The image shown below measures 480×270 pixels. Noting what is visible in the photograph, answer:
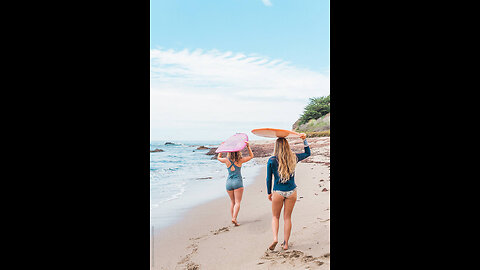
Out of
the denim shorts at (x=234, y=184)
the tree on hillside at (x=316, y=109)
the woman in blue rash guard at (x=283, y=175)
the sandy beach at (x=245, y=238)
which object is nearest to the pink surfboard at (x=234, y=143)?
the denim shorts at (x=234, y=184)

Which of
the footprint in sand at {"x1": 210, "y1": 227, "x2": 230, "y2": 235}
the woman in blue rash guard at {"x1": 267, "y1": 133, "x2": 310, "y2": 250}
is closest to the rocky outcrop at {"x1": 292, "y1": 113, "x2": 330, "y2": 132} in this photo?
the footprint in sand at {"x1": 210, "y1": 227, "x2": 230, "y2": 235}

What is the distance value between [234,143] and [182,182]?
6.33 m

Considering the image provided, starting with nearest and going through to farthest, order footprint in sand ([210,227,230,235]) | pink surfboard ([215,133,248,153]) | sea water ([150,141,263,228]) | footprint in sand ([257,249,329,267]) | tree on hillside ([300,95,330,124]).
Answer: footprint in sand ([257,249,329,267]) < pink surfboard ([215,133,248,153]) < footprint in sand ([210,227,230,235]) < sea water ([150,141,263,228]) < tree on hillside ([300,95,330,124])

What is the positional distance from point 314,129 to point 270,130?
8861 millimetres

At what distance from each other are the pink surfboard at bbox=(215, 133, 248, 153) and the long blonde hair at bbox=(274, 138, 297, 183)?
2.48 feet

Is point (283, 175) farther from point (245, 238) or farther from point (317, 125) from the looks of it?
point (317, 125)

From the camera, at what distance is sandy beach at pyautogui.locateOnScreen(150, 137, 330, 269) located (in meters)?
3.17

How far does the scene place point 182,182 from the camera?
972 centimetres

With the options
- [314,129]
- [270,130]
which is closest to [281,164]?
[270,130]

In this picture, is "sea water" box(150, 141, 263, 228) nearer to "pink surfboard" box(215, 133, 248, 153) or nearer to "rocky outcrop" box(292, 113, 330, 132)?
"pink surfboard" box(215, 133, 248, 153)

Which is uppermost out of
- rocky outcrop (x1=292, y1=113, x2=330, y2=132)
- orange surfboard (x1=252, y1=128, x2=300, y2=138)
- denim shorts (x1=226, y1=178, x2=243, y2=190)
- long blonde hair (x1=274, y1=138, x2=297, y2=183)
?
rocky outcrop (x1=292, y1=113, x2=330, y2=132)

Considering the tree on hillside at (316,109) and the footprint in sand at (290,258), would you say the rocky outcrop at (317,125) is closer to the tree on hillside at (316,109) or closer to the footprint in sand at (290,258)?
the tree on hillside at (316,109)
